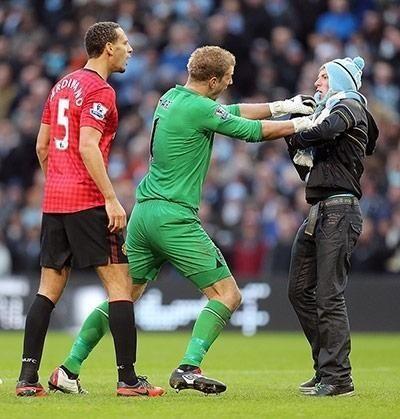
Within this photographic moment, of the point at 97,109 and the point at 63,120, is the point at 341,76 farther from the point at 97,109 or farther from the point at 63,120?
the point at 63,120

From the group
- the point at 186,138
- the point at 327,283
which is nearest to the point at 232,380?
the point at 327,283

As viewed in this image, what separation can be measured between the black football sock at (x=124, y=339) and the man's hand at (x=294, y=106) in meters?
1.82

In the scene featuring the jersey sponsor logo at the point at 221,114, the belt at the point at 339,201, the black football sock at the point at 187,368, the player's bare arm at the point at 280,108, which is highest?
the player's bare arm at the point at 280,108

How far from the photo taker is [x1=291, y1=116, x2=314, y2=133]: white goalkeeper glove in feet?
30.2

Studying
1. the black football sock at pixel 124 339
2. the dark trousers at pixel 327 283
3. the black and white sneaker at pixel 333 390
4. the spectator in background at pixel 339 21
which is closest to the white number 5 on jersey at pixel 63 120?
the black football sock at pixel 124 339

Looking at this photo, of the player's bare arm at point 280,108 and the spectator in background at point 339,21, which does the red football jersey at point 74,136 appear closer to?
the player's bare arm at point 280,108

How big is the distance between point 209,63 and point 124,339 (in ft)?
6.70

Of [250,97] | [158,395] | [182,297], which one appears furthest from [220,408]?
[250,97]

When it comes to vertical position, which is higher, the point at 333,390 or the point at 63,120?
the point at 63,120

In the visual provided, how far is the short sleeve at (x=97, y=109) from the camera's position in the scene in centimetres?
891

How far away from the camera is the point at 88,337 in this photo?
31.0ft

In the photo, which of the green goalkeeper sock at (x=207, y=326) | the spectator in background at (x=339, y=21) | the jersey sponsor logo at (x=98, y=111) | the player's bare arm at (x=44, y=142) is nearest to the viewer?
the jersey sponsor logo at (x=98, y=111)

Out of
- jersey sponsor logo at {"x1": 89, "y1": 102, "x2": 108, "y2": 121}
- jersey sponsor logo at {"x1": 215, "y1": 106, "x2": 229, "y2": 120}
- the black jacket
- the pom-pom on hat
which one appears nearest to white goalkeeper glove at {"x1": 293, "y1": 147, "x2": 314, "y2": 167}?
the black jacket

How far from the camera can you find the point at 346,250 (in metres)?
9.42
